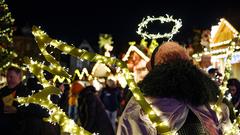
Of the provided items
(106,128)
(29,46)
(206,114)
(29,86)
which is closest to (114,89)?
(106,128)

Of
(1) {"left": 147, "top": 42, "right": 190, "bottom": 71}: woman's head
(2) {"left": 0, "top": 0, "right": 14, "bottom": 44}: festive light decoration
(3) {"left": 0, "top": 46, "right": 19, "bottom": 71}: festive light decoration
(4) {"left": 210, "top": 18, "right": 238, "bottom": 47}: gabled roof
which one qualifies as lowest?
(1) {"left": 147, "top": 42, "right": 190, "bottom": 71}: woman's head

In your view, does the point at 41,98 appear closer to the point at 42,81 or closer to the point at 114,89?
the point at 42,81

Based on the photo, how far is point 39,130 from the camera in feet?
18.4

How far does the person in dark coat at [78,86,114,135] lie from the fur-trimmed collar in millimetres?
4494

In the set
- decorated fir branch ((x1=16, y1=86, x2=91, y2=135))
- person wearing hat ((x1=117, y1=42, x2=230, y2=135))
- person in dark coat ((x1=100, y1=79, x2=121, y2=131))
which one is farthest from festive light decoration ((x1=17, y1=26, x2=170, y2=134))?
person in dark coat ((x1=100, y1=79, x2=121, y2=131))

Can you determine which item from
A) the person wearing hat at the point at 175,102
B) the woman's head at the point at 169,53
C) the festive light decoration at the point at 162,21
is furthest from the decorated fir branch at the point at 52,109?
the festive light decoration at the point at 162,21

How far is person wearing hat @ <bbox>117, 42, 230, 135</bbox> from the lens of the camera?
304 centimetres

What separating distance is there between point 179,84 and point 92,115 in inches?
189

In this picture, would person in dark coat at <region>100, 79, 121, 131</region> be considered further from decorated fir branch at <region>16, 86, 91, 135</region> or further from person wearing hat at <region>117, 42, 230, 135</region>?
decorated fir branch at <region>16, 86, 91, 135</region>

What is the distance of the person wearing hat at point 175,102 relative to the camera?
304 cm

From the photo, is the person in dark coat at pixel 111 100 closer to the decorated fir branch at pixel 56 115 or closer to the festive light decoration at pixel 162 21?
the festive light decoration at pixel 162 21

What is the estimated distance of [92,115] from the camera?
7.76 meters

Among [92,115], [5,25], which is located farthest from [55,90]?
[5,25]

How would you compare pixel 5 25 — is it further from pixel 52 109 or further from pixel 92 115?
pixel 52 109
